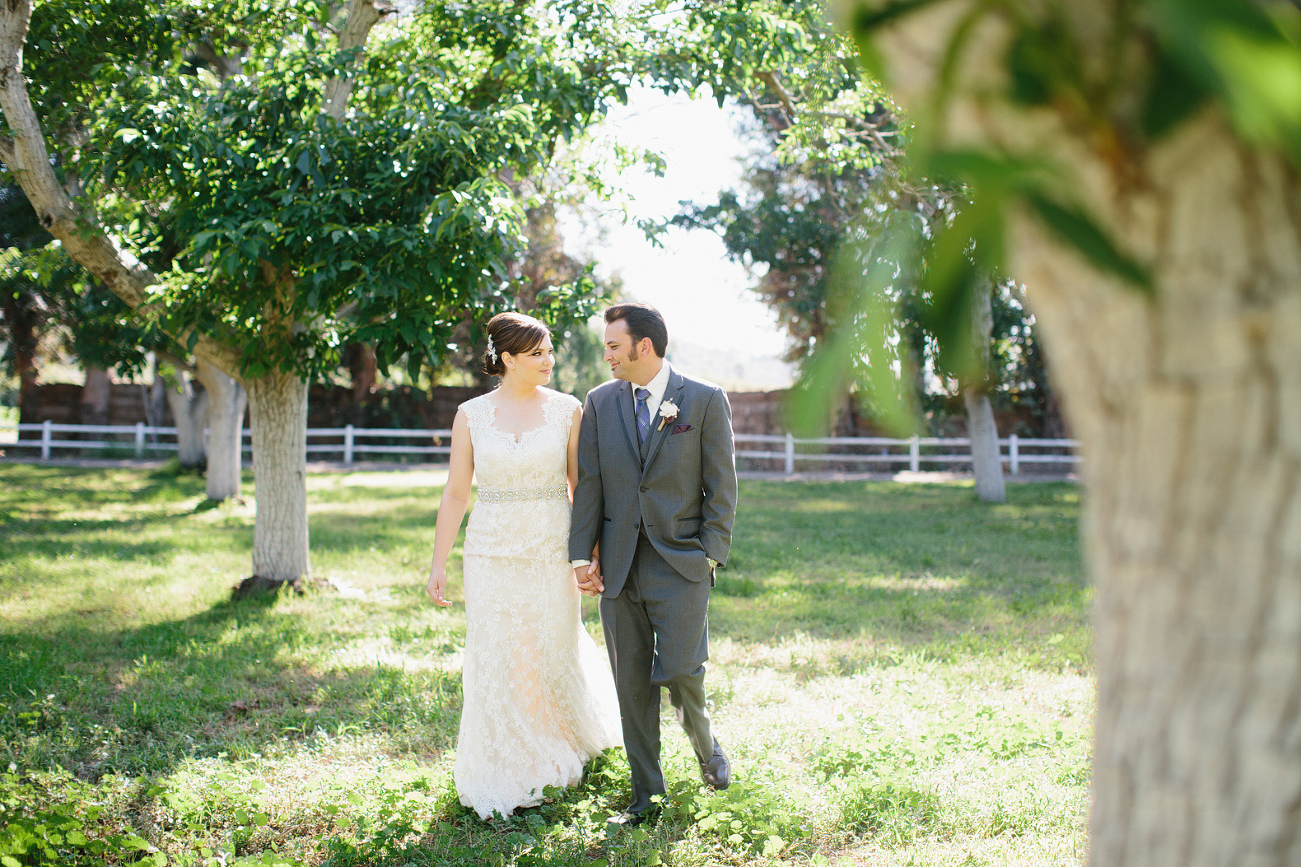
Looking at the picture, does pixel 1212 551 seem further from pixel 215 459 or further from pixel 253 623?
pixel 215 459

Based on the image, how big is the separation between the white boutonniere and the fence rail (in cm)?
1675

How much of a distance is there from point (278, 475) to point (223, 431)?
21.5 feet

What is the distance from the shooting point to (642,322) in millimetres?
3502

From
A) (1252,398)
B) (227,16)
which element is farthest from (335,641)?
(1252,398)

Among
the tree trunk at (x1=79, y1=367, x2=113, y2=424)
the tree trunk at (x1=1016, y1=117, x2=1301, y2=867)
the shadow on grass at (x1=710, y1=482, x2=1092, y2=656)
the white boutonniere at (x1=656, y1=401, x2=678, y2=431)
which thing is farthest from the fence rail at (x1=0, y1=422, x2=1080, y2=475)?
the tree trunk at (x1=1016, y1=117, x2=1301, y2=867)

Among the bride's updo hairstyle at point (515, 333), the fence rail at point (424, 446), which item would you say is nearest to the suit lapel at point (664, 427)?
the bride's updo hairstyle at point (515, 333)

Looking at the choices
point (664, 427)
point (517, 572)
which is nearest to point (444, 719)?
point (517, 572)

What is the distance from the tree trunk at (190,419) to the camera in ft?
55.3

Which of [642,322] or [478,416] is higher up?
[642,322]

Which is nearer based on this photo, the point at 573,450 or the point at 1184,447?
the point at 1184,447

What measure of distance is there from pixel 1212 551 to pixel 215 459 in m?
14.0

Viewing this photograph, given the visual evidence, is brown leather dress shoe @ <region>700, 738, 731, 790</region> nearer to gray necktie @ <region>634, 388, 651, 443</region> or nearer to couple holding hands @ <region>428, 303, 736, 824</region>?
couple holding hands @ <region>428, 303, 736, 824</region>

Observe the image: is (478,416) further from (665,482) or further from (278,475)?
(278,475)

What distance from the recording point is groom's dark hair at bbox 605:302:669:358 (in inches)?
137
